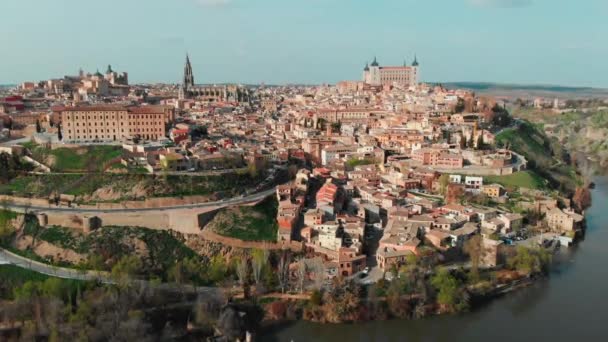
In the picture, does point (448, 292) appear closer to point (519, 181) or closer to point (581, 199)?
point (519, 181)

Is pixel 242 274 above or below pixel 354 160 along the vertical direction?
below

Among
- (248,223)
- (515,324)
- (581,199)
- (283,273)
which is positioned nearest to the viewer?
(515,324)

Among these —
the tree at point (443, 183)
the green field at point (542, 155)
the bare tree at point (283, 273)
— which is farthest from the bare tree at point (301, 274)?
the green field at point (542, 155)

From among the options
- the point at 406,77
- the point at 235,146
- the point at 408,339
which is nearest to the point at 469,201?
the point at 408,339

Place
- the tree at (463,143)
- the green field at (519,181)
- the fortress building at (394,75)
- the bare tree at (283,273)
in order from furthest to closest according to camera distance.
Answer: the fortress building at (394,75) < the tree at (463,143) < the green field at (519,181) < the bare tree at (283,273)

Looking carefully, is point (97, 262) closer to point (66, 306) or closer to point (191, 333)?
point (66, 306)

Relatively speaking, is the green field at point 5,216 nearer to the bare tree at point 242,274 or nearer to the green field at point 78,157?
the green field at point 78,157

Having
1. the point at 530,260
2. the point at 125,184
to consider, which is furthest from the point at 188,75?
the point at 530,260
